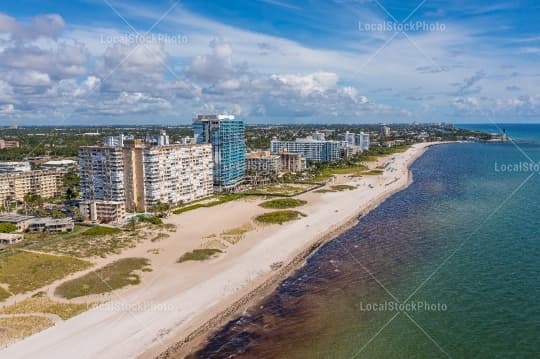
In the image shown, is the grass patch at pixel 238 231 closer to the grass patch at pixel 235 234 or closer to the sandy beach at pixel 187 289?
the grass patch at pixel 235 234

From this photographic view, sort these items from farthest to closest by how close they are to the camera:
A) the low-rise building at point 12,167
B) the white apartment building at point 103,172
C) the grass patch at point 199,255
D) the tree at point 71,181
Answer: the low-rise building at point 12,167 → the tree at point 71,181 → the white apartment building at point 103,172 → the grass patch at point 199,255

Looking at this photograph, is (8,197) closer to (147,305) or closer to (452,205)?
(147,305)

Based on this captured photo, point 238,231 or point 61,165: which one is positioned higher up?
point 61,165

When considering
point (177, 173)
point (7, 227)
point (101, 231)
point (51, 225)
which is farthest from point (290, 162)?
point (7, 227)

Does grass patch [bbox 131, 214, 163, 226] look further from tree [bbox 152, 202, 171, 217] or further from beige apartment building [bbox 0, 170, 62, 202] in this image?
beige apartment building [bbox 0, 170, 62, 202]

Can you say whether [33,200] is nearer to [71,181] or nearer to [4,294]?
[71,181]

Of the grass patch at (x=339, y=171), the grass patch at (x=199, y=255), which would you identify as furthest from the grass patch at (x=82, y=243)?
Result: the grass patch at (x=339, y=171)

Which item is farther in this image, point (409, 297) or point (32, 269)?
point (32, 269)
